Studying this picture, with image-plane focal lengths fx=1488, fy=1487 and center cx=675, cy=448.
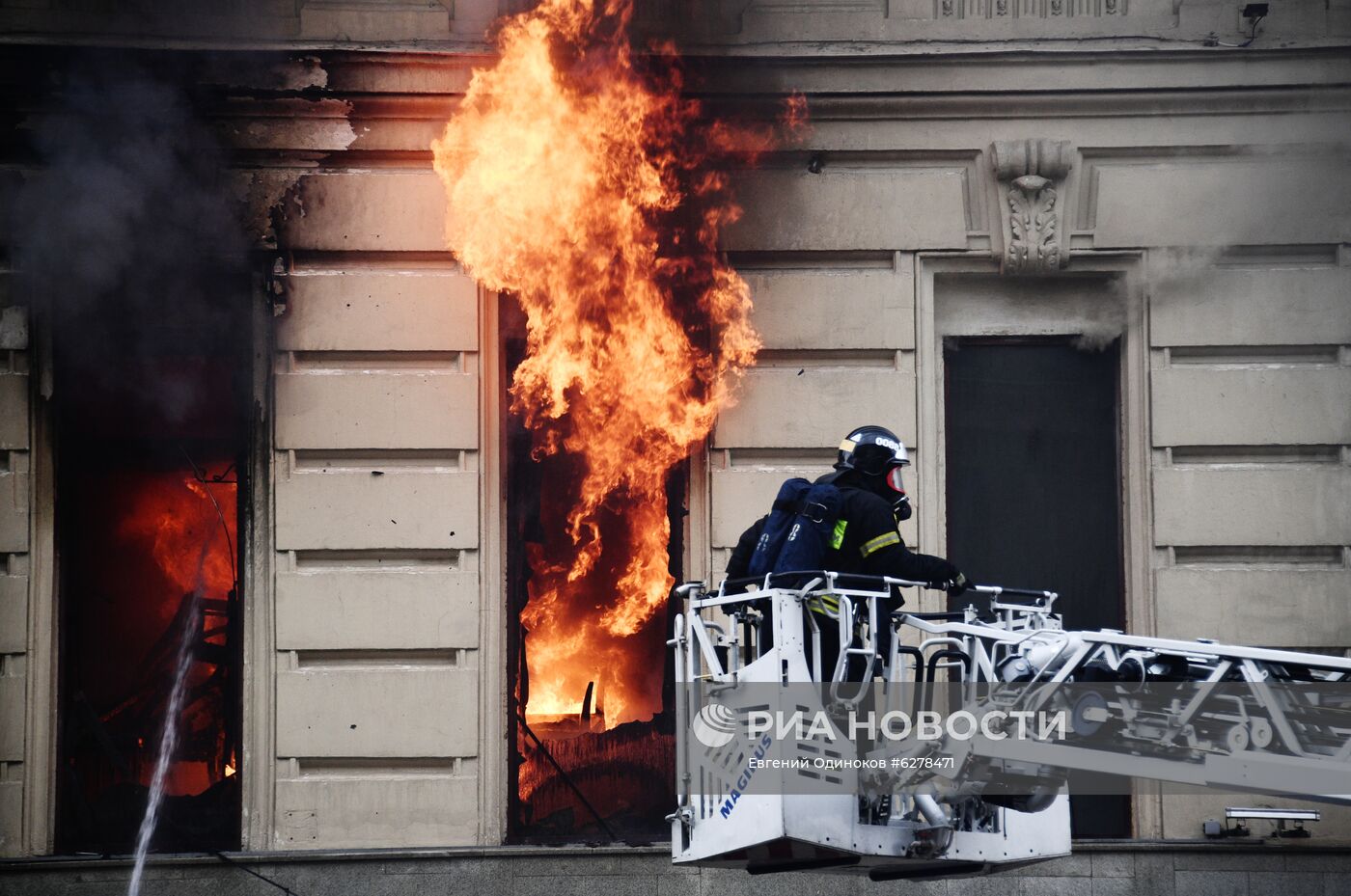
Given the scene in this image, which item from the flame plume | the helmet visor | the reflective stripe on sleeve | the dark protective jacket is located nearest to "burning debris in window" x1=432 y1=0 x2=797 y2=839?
the flame plume

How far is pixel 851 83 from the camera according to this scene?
406 inches

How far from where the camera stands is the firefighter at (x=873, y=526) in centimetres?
675

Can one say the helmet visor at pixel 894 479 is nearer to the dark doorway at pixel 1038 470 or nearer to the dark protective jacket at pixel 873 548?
the dark protective jacket at pixel 873 548

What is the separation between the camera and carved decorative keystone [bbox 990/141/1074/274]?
1022cm

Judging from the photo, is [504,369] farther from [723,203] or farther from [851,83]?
[851,83]

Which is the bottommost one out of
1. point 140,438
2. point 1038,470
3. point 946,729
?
point 946,729

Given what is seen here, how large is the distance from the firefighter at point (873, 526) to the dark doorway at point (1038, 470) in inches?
→ 133

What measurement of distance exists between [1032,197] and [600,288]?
304 centimetres

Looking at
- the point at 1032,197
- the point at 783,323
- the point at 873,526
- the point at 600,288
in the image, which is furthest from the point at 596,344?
the point at 873,526

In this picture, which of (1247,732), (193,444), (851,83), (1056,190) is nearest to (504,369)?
(193,444)

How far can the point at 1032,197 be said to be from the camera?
33.7 ft

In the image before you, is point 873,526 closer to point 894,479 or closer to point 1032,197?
point 894,479

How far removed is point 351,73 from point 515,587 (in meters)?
3.72

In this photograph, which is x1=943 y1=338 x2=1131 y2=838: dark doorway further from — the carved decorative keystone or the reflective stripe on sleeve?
the reflective stripe on sleeve
